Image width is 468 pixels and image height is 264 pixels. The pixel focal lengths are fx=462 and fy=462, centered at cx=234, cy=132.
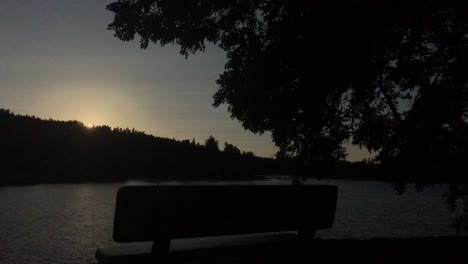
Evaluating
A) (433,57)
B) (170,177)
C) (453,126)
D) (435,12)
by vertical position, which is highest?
(435,12)

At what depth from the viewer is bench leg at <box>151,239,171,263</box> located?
661cm

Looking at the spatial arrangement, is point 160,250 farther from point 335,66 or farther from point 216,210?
point 335,66

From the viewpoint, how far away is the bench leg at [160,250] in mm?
6611

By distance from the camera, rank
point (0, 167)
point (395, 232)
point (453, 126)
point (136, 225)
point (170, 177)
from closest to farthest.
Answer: point (136, 225)
point (453, 126)
point (395, 232)
point (0, 167)
point (170, 177)

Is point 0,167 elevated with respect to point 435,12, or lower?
lower

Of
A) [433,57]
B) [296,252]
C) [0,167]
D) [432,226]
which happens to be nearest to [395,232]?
[432,226]

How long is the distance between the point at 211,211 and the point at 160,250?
92 centimetres

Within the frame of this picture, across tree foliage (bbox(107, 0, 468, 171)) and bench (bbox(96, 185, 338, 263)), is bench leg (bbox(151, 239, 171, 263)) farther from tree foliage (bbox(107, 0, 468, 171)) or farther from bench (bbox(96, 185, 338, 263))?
tree foliage (bbox(107, 0, 468, 171))

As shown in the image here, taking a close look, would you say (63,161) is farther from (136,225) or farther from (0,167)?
(136,225)

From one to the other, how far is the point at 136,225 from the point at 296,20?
227 inches

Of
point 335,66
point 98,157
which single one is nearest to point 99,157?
point 98,157

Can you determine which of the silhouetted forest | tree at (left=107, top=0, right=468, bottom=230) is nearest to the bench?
tree at (left=107, top=0, right=468, bottom=230)

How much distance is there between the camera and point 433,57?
9727mm

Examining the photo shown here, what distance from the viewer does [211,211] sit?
6.89 m
